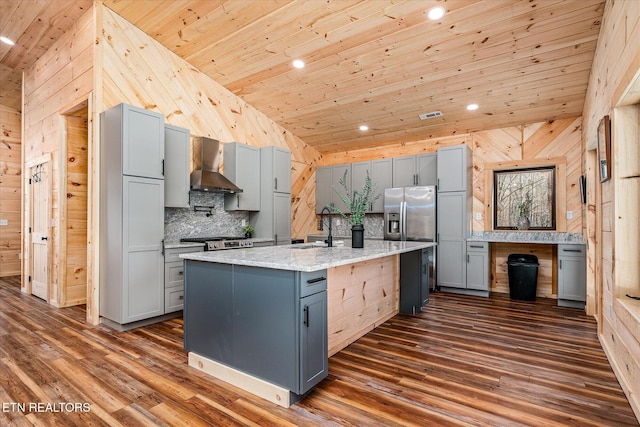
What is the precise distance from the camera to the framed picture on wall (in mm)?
2721

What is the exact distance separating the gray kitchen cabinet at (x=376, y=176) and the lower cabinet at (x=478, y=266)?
1743mm

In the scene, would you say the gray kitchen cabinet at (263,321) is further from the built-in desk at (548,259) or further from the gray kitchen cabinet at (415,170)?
the gray kitchen cabinet at (415,170)

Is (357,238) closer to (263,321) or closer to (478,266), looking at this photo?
(263,321)

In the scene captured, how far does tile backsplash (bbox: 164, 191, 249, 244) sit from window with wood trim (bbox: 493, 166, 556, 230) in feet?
13.8

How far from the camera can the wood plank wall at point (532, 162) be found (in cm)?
500

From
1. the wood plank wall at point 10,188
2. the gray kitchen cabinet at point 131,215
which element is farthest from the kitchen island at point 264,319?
the wood plank wall at point 10,188

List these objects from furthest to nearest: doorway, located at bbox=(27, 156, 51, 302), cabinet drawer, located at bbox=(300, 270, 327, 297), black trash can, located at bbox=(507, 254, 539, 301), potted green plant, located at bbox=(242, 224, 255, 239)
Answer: potted green plant, located at bbox=(242, 224, 255, 239), black trash can, located at bbox=(507, 254, 539, 301), doorway, located at bbox=(27, 156, 51, 302), cabinet drawer, located at bbox=(300, 270, 327, 297)

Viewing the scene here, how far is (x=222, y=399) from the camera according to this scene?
219cm

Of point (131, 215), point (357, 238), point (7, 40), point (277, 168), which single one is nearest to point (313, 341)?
point (357, 238)

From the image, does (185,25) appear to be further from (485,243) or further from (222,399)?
(485,243)

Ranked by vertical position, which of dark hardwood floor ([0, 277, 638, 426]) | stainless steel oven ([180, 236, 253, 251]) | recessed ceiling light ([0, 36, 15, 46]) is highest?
recessed ceiling light ([0, 36, 15, 46])

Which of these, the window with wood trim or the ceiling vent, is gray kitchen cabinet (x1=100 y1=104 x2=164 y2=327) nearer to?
the ceiling vent

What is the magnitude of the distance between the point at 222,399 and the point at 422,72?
4.13m

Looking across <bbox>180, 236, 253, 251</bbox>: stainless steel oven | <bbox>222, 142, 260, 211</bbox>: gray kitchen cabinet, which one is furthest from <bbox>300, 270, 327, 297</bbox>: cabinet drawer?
<bbox>222, 142, 260, 211</bbox>: gray kitchen cabinet
